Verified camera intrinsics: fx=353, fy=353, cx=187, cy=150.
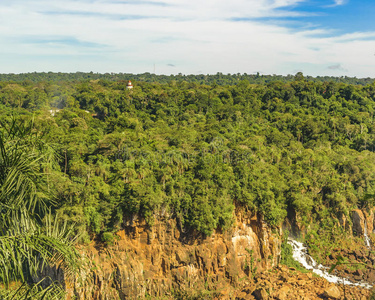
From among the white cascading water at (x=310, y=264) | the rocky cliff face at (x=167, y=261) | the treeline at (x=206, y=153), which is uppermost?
the treeline at (x=206, y=153)

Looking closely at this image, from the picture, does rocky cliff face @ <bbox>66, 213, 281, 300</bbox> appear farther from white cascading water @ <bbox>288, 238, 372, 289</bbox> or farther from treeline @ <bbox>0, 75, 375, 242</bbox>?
white cascading water @ <bbox>288, 238, 372, 289</bbox>

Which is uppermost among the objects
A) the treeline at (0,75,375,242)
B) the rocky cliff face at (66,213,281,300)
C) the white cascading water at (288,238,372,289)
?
the treeline at (0,75,375,242)

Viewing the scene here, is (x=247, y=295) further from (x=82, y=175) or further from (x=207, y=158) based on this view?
(x=82, y=175)

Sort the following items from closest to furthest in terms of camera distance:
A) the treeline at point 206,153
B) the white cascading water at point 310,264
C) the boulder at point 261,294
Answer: the boulder at point 261,294
the treeline at point 206,153
the white cascading water at point 310,264

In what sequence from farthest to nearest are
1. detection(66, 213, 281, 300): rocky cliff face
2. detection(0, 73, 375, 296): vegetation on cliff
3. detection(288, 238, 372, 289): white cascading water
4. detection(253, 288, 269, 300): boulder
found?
detection(288, 238, 372, 289): white cascading water → detection(253, 288, 269, 300): boulder → detection(66, 213, 281, 300): rocky cliff face → detection(0, 73, 375, 296): vegetation on cliff

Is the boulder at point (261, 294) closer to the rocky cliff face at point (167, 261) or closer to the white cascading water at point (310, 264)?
the rocky cliff face at point (167, 261)

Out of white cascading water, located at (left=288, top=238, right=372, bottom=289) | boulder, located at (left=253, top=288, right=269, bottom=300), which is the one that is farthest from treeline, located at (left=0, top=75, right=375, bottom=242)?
boulder, located at (left=253, top=288, right=269, bottom=300)

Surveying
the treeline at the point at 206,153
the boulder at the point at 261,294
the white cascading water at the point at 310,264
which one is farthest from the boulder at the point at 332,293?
the treeline at the point at 206,153

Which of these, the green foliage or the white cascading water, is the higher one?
the green foliage
